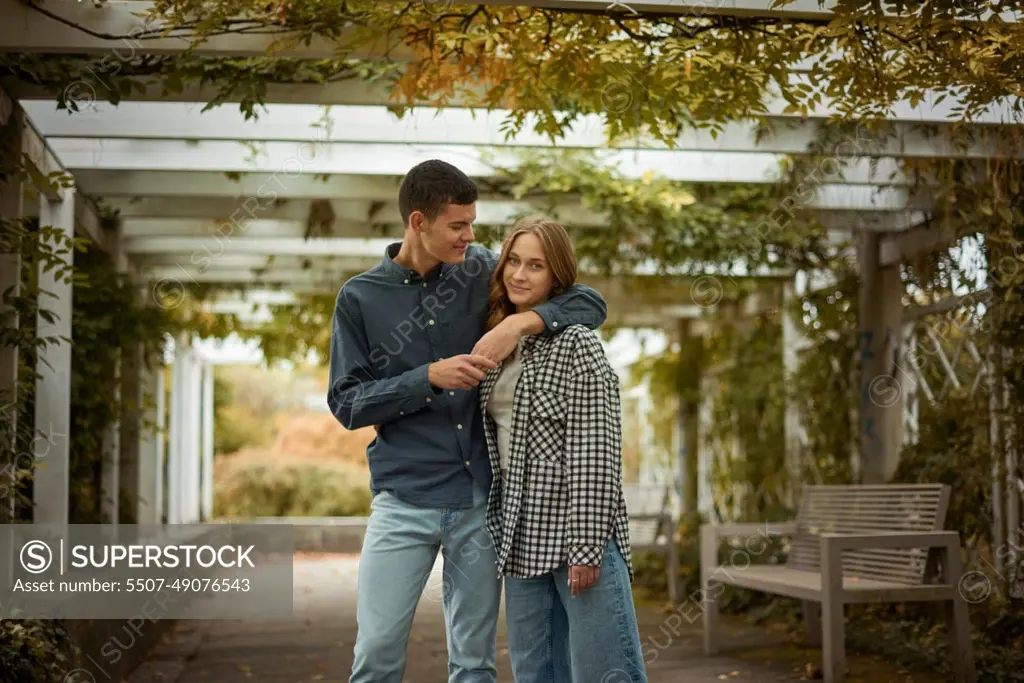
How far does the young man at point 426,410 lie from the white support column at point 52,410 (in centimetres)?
330

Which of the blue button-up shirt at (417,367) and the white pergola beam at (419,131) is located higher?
the white pergola beam at (419,131)

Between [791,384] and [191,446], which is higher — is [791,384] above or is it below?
above

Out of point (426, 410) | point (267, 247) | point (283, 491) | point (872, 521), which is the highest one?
point (267, 247)

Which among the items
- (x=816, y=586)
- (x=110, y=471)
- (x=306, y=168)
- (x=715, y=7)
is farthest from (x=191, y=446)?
(x=715, y=7)

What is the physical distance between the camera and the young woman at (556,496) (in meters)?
2.79

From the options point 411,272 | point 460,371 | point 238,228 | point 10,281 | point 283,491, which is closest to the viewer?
point 460,371

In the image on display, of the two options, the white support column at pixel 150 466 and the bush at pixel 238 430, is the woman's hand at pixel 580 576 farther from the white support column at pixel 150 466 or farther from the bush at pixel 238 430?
the bush at pixel 238 430

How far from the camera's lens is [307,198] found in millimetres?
8039

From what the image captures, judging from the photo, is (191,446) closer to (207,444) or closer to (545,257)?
(207,444)

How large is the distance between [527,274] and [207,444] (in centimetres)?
1519

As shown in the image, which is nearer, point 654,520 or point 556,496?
point 556,496

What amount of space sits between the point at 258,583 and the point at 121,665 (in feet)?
14.8

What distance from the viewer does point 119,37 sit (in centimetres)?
486

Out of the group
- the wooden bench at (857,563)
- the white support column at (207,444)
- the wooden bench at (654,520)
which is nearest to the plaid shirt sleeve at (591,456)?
the wooden bench at (857,563)
